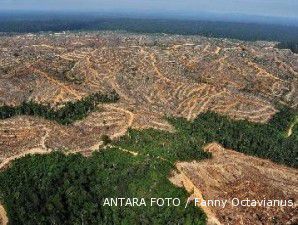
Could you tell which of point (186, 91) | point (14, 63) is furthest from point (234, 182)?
point (14, 63)

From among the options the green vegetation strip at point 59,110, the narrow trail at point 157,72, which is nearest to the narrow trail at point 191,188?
the green vegetation strip at point 59,110

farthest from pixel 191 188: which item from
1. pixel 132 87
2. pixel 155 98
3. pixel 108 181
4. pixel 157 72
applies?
pixel 157 72

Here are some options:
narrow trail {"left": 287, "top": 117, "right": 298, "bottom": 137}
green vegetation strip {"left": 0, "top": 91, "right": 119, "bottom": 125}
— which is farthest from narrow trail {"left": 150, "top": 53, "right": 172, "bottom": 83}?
narrow trail {"left": 287, "top": 117, "right": 298, "bottom": 137}

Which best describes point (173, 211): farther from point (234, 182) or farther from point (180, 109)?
point (180, 109)

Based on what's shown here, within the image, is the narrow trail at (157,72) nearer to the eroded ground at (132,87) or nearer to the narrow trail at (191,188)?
the eroded ground at (132,87)

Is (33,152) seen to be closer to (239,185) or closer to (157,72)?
(239,185)
